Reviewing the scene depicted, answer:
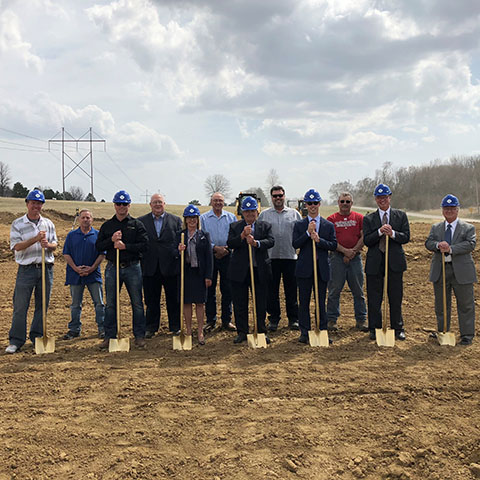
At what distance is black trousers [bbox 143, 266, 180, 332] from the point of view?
25.6 feet

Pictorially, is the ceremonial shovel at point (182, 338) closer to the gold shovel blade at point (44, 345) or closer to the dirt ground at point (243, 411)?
the dirt ground at point (243, 411)

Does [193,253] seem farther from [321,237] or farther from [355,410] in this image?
[355,410]

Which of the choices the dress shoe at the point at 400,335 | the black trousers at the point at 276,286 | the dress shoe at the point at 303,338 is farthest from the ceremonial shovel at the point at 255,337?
the dress shoe at the point at 400,335

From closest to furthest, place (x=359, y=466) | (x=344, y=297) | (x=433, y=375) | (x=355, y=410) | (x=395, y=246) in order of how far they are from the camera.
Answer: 1. (x=359, y=466)
2. (x=355, y=410)
3. (x=433, y=375)
4. (x=395, y=246)
5. (x=344, y=297)

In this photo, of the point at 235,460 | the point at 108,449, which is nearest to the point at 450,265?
the point at 235,460

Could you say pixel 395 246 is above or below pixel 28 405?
above

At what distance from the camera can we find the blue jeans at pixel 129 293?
7.12m

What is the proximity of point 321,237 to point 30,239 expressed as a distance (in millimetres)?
4258

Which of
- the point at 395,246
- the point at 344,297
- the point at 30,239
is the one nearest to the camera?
the point at 30,239

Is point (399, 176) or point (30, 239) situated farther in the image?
point (399, 176)

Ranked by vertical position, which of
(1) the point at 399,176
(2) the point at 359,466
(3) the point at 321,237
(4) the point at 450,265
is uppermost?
(1) the point at 399,176

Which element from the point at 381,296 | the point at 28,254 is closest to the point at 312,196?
the point at 381,296

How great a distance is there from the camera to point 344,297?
443 inches

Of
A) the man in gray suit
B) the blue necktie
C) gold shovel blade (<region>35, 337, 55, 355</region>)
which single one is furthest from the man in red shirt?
gold shovel blade (<region>35, 337, 55, 355</region>)
